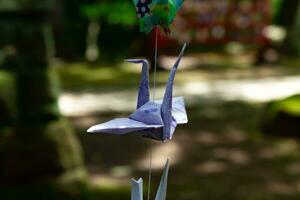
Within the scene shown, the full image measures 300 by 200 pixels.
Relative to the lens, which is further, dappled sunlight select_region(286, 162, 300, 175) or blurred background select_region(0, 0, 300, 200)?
dappled sunlight select_region(286, 162, 300, 175)

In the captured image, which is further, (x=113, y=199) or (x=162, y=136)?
(x=113, y=199)

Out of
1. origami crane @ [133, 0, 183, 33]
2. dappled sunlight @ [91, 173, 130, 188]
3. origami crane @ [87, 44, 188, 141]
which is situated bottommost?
dappled sunlight @ [91, 173, 130, 188]

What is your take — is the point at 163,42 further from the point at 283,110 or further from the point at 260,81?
the point at 283,110

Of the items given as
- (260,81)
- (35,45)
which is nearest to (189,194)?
(35,45)

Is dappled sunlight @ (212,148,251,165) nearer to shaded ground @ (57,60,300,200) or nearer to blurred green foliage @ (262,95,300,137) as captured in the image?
shaded ground @ (57,60,300,200)

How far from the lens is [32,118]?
224 inches

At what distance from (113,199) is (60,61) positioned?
10.1 metres

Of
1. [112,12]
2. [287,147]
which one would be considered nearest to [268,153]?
[287,147]

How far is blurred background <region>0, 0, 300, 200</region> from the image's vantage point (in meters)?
5.71

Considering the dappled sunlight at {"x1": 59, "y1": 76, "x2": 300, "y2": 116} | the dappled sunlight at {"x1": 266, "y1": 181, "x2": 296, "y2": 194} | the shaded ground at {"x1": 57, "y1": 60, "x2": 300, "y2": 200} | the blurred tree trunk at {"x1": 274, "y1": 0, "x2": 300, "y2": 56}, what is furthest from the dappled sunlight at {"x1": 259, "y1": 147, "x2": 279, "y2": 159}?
the blurred tree trunk at {"x1": 274, "y1": 0, "x2": 300, "y2": 56}

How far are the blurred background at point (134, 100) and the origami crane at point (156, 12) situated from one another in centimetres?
409

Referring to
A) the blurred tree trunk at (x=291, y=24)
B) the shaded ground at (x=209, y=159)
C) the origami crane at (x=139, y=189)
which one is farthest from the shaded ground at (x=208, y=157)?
the blurred tree trunk at (x=291, y=24)

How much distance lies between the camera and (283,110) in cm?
966

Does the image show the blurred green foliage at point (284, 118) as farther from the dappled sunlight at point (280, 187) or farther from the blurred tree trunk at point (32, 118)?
the blurred tree trunk at point (32, 118)
